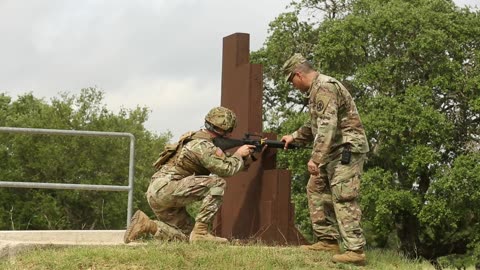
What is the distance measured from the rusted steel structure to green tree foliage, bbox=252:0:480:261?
16.4m

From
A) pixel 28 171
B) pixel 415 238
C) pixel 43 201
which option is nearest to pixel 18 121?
pixel 28 171

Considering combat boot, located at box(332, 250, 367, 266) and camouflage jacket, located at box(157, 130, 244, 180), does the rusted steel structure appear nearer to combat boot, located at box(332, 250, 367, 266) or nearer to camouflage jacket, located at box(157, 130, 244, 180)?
camouflage jacket, located at box(157, 130, 244, 180)

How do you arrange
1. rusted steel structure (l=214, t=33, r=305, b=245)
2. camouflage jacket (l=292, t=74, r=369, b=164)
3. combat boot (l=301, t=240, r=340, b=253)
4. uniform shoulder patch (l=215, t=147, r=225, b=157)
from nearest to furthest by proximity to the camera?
camouflage jacket (l=292, t=74, r=369, b=164)
combat boot (l=301, t=240, r=340, b=253)
uniform shoulder patch (l=215, t=147, r=225, b=157)
rusted steel structure (l=214, t=33, r=305, b=245)

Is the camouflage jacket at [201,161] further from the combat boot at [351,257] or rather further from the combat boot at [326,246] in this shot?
the combat boot at [351,257]

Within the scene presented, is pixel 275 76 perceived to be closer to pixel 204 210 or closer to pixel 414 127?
pixel 414 127

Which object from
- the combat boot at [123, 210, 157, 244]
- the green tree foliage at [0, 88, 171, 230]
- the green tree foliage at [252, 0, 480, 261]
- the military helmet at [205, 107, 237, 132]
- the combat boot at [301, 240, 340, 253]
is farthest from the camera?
the green tree foliage at [0, 88, 171, 230]

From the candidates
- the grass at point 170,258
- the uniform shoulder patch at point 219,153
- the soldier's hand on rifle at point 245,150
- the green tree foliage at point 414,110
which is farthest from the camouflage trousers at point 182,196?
the green tree foliage at point 414,110

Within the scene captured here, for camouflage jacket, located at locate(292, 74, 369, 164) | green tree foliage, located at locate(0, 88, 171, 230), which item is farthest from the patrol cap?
green tree foliage, located at locate(0, 88, 171, 230)

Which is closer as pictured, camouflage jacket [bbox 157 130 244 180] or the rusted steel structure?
camouflage jacket [bbox 157 130 244 180]

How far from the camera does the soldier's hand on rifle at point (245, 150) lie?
311 inches

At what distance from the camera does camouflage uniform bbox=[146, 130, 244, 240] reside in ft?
24.9

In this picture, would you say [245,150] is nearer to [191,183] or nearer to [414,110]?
[191,183]

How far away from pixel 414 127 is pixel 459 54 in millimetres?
3209

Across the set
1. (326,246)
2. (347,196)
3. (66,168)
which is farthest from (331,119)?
(66,168)
